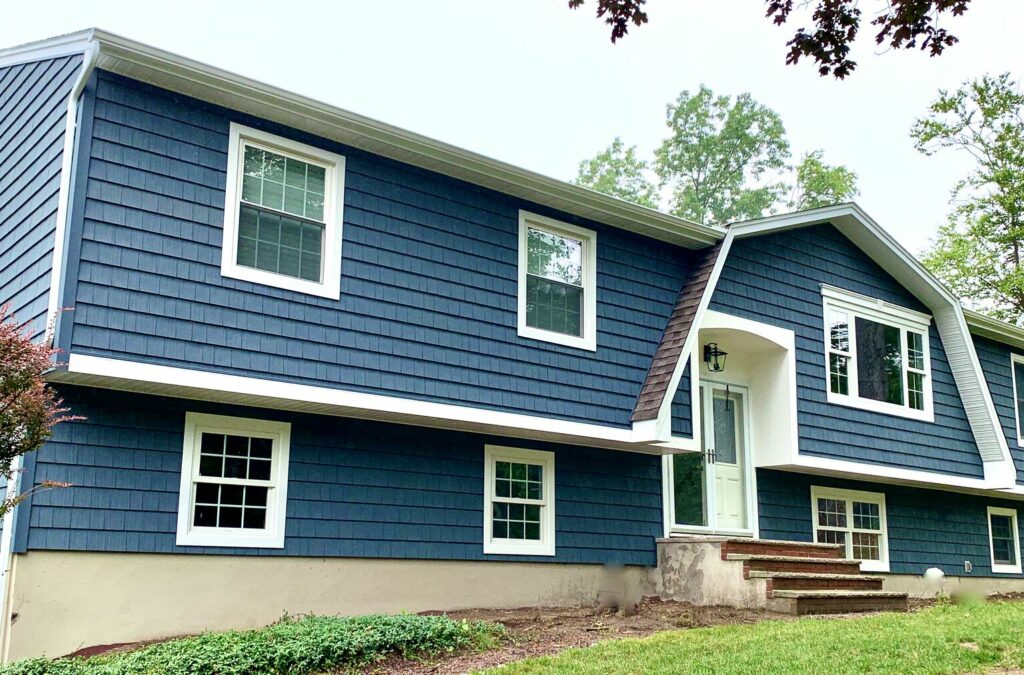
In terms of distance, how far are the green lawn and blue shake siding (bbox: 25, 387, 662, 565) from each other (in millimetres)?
2671

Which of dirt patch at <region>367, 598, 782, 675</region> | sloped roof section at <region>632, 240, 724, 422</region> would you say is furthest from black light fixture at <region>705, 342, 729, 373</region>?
dirt patch at <region>367, 598, 782, 675</region>

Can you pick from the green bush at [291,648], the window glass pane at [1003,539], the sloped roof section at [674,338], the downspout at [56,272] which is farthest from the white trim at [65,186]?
the window glass pane at [1003,539]

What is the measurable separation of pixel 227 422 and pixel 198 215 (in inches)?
74.8

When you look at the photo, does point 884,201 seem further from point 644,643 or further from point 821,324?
point 644,643

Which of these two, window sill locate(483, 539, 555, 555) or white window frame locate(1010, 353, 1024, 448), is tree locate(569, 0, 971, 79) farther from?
white window frame locate(1010, 353, 1024, 448)

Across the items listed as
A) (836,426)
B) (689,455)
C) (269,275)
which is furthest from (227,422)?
(836,426)

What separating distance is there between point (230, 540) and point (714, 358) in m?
7.13

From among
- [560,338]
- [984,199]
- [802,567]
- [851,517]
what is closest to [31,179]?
[560,338]

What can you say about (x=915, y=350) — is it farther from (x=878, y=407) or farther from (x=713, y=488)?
(x=713, y=488)

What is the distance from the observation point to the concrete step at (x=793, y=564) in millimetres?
11758

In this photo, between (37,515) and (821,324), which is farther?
(821,324)

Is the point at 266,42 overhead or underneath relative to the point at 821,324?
overhead

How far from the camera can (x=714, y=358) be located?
14.2 metres

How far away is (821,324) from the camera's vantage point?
48.4 feet
